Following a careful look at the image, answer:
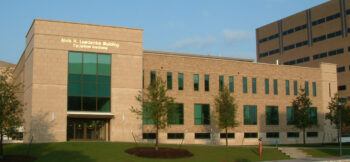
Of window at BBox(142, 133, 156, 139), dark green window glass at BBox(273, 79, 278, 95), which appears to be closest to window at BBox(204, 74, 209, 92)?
window at BBox(142, 133, 156, 139)

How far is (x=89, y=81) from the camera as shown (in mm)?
54062

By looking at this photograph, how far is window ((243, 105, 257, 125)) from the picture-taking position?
Result: 6719cm

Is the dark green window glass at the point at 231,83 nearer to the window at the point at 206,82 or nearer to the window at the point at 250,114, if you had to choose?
the window at the point at 250,114

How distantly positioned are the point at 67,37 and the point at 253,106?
28.5m

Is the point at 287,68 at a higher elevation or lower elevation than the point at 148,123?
higher

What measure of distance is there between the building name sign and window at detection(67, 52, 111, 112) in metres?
0.79

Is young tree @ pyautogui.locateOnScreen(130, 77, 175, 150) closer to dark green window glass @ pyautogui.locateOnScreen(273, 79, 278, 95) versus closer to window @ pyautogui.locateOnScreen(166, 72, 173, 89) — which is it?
window @ pyautogui.locateOnScreen(166, 72, 173, 89)

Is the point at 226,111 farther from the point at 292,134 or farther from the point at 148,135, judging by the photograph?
the point at 292,134

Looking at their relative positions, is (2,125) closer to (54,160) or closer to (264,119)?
(54,160)

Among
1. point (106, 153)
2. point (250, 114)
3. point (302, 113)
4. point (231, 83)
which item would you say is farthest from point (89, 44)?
point (302, 113)

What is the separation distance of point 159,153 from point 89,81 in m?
17.5

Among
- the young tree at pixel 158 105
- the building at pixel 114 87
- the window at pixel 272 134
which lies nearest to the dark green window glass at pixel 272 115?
the building at pixel 114 87

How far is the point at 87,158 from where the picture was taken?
122 ft

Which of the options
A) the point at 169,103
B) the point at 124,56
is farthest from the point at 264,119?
the point at 169,103
